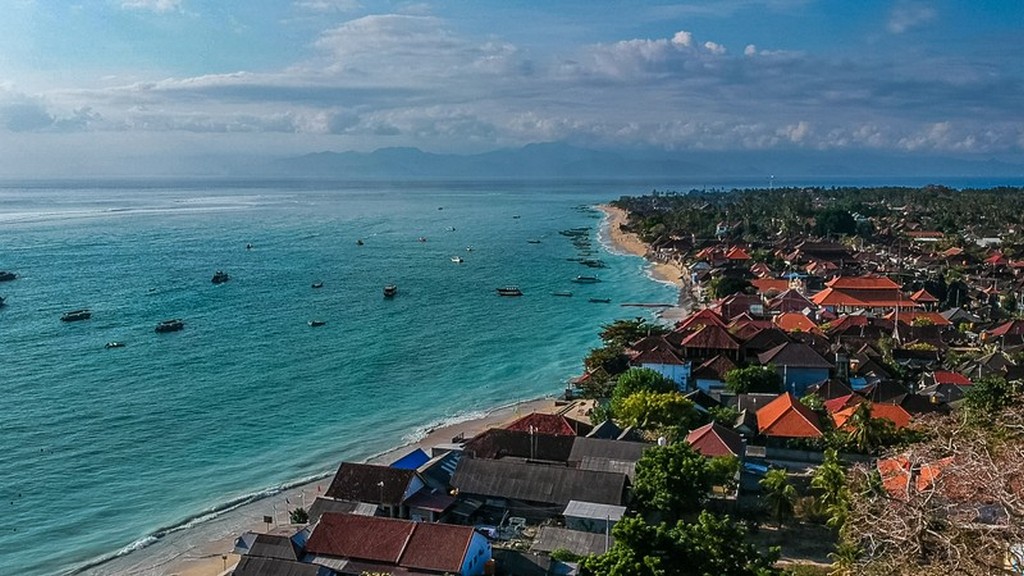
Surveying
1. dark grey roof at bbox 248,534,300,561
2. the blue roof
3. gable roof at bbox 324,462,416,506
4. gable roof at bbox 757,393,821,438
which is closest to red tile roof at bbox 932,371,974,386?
gable roof at bbox 757,393,821,438

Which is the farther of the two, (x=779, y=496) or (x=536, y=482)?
(x=536, y=482)

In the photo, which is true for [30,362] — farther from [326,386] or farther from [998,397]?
[998,397]

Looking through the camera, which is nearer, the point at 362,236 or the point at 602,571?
the point at 602,571

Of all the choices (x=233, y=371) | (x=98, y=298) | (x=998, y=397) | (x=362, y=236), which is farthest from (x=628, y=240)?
(x=998, y=397)

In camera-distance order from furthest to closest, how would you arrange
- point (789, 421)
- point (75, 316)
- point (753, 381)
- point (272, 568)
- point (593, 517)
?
1. point (75, 316)
2. point (753, 381)
3. point (789, 421)
4. point (593, 517)
5. point (272, 568)

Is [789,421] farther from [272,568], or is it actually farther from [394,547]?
[272,568]

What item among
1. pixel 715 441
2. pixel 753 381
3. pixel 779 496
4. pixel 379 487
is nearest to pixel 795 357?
pixel 753 381

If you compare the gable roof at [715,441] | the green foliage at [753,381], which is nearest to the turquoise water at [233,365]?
Answer: the green foliage at [753,381]
